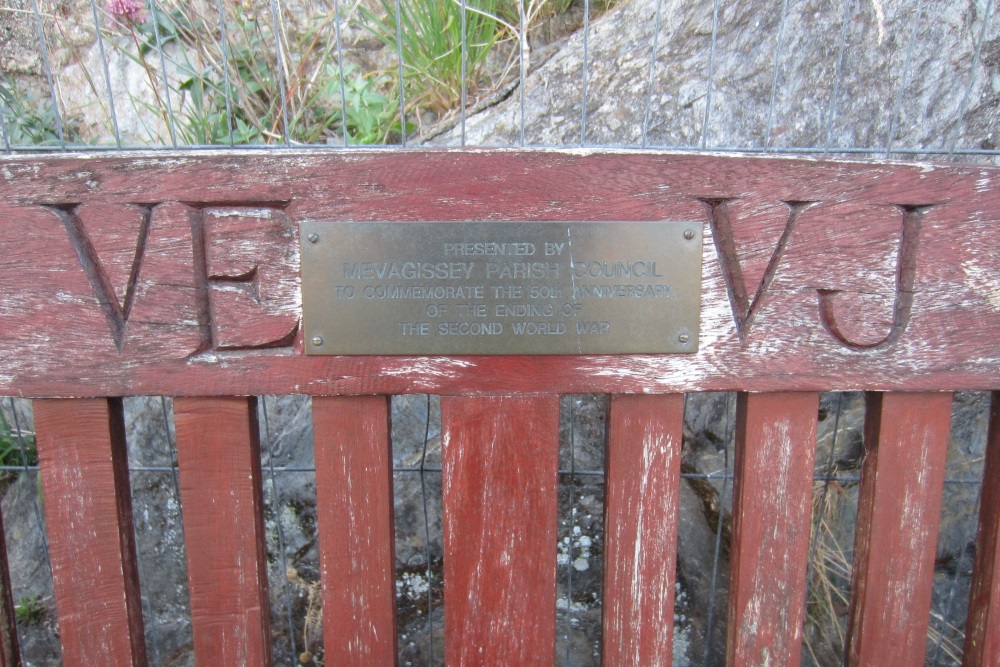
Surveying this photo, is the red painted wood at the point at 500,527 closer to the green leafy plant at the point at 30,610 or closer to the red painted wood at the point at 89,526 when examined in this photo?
the red painted wood at the point at 89,526

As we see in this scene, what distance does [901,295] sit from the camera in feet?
3.85

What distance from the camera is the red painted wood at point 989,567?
1.24 meters

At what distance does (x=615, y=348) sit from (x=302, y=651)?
5.32 feet

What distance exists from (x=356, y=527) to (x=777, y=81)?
5.41 feet

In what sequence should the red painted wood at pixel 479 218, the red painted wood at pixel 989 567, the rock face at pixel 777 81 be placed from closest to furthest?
the red painted wood at pixel 479 218
the red painted wood at pixel 989 567
the rock face at pixel 777 81

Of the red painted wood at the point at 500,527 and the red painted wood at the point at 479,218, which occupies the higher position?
the red painted wood at the point at 479,218

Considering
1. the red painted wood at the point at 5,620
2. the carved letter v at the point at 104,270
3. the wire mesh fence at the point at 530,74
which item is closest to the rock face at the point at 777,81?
the wire mesh fence at the point at 530,74

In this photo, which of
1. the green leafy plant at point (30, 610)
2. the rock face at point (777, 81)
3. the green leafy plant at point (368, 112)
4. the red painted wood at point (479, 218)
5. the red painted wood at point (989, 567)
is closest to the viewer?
the red painted wood at point (479, 218)

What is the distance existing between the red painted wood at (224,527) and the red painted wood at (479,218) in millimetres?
77

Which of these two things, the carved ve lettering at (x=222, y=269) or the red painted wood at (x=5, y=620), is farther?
the red painted wood at (x=5, y=620)

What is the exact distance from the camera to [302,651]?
2.11 m

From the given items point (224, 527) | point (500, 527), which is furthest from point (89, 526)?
point (500, 527)

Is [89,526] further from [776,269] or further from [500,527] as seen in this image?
[776,269]

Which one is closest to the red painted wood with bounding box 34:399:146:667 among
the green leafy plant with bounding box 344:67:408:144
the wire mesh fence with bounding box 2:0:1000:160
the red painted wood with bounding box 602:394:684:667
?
the wire mesh fence with bounding box 2:0:1000:160
